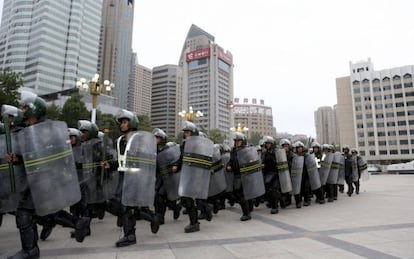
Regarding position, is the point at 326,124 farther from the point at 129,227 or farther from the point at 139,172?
the point at 129,227

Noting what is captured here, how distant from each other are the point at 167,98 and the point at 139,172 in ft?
421

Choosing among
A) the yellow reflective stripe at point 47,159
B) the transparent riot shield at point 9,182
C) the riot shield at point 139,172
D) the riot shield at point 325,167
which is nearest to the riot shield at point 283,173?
the riot shield at point 325,167

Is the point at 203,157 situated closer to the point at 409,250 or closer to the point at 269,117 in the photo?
the point at 409,250

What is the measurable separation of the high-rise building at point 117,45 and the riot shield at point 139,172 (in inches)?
5127

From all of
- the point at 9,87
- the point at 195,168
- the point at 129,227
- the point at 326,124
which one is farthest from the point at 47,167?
the point at 326,124

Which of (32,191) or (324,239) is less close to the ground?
(32,191)

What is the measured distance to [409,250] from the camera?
13.2ft

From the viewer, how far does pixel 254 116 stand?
12750cm

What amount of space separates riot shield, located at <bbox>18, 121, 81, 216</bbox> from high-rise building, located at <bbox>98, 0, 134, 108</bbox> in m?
131

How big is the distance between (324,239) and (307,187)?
4811mm

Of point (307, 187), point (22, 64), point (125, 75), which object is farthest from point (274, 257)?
point (125, 75)

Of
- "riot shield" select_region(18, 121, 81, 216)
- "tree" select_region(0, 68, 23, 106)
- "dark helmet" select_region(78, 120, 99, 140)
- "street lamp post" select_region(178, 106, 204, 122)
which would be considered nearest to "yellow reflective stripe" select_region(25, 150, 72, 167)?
"riot shield" select_region(18, 121, 81, 216)

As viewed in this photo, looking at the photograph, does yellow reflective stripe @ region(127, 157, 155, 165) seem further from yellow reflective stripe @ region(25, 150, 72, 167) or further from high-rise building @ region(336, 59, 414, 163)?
high-rise building @ region(336, 59, 414, 163)

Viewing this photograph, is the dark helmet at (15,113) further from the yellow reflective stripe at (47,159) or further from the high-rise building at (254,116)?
the high-rise building at (254,116)
